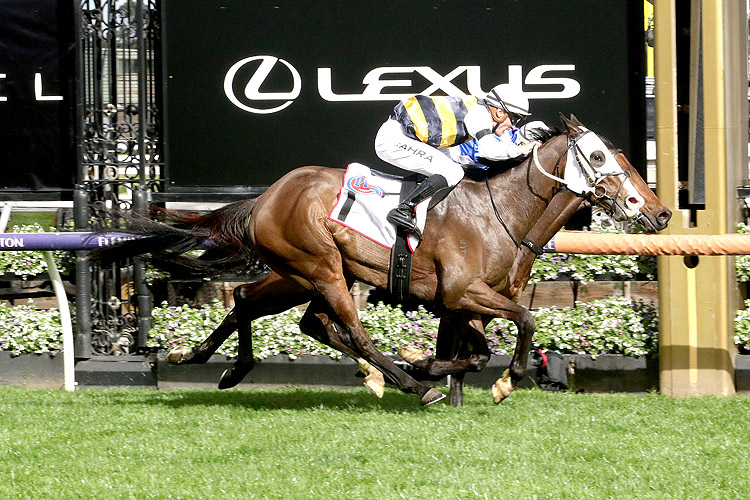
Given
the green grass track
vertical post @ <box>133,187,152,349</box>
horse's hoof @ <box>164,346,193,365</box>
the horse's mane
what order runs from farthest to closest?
vertical post @ <box>133,187,152,349</box>
horse's hoof @ <box>164,346,193,365</box>
the horse's mane
the green grass track

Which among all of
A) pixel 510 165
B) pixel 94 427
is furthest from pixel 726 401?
pixel 94 427

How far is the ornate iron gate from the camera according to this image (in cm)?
711

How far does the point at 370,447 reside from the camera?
4.70 metres

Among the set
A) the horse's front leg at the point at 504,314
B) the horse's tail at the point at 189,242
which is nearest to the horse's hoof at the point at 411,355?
the horse's front leg at the point at 504,314

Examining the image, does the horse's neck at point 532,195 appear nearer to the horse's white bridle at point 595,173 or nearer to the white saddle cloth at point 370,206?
the horse's white bridle at point 595,173

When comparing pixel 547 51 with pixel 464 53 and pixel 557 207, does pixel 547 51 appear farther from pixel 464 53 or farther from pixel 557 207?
pixel 557 207

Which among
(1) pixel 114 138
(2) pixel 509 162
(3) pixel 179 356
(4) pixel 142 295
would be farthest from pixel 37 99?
(2) pixel 509 162

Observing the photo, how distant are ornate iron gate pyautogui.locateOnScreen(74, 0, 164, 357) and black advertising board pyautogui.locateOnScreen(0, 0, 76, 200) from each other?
17 centimetres

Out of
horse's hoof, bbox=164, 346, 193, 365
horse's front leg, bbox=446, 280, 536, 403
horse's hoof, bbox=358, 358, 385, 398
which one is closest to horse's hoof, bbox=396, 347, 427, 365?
horse's hoof, bbox=358, 358, 385, 398

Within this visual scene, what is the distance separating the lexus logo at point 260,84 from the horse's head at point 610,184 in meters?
2.35

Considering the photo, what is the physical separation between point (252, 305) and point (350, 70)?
1931mm

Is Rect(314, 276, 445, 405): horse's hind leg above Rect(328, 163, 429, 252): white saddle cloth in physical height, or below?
below

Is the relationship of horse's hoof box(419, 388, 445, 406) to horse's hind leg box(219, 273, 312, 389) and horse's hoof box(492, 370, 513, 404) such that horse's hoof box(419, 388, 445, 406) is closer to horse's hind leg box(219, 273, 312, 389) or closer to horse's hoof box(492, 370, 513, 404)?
horse's hoof box(492, 370, 513, 404)

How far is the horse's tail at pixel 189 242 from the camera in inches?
239
